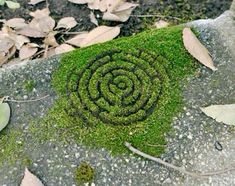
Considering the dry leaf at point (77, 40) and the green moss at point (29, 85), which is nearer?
the green moss at point (29, 85)

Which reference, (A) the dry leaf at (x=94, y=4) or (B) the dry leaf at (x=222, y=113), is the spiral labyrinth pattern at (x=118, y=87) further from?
(A) the dry leaf at (x=94, y=4)

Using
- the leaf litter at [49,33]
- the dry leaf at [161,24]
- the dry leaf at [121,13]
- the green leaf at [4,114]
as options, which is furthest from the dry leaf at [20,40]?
the dry leaf at [161,24]

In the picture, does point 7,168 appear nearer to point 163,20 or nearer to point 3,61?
point 3,61

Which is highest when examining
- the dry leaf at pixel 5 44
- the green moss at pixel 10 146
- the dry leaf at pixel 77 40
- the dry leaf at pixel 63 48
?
the dry leaf at pixel 5 44

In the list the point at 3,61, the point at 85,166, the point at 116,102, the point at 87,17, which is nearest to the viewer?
the point at 85,166

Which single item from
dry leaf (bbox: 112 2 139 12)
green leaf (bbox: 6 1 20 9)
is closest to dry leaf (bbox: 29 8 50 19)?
green leaf (bbox: 6 1 20 9)

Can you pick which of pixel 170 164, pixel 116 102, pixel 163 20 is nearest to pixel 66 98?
pixel 116 102

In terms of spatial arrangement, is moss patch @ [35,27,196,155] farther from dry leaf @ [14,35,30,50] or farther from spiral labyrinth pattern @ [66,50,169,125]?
dry leaf @ [14,35,30,50]
